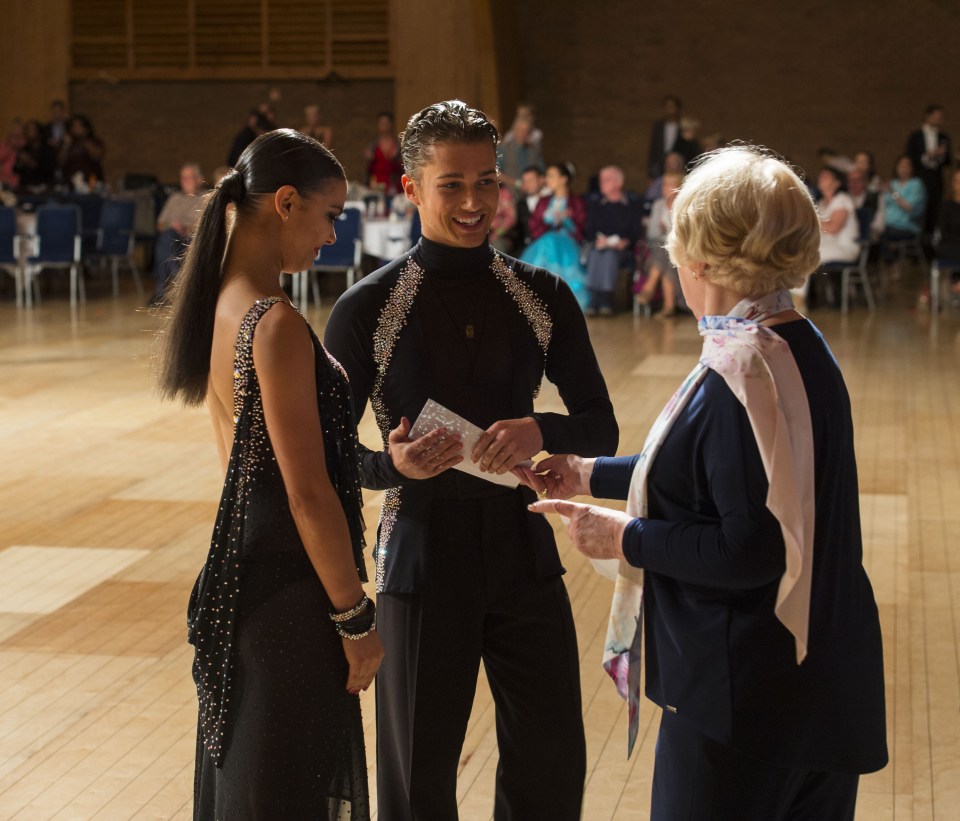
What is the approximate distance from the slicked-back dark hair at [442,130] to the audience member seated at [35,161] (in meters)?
13.8

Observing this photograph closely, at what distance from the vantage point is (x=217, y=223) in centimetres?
190

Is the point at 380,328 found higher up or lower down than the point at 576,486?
higher up

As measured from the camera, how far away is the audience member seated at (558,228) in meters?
11.7

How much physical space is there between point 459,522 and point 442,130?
2.05ft

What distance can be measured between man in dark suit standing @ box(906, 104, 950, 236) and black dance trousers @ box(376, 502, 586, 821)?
13.8 metres

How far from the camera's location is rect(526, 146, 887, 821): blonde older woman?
1607 millimetres

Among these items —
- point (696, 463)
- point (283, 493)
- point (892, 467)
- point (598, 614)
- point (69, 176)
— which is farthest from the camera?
point (69, 176)

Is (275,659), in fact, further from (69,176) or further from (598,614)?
(69,176)

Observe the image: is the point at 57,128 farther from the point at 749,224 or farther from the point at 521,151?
the point at 749,224

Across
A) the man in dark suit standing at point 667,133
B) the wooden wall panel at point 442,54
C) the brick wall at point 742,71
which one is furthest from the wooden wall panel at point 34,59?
the man in dark suit standing at point 667,133

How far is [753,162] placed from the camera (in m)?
1.67

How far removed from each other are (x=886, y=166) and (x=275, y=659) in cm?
1716

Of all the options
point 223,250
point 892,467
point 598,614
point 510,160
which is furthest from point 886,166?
point 223,250

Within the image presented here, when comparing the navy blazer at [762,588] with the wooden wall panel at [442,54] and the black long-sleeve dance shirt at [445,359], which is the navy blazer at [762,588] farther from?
the wooden wall panel at [442,54]
